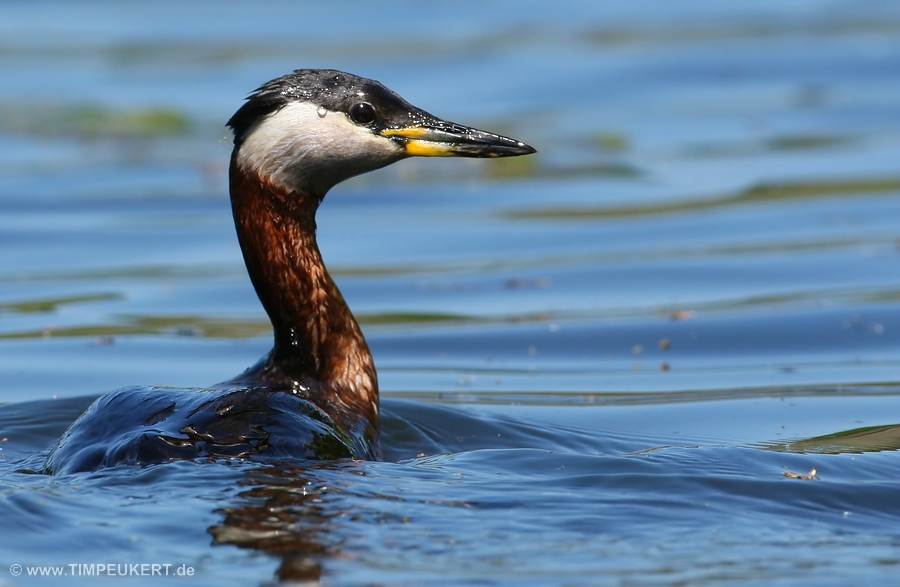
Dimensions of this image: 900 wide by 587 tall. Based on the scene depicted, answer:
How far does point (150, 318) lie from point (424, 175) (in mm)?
6015

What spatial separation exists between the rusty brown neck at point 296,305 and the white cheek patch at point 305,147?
7 centimetres

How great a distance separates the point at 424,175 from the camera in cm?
1567

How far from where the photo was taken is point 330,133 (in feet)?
22.0

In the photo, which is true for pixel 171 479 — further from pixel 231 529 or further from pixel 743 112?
pixel 743 112

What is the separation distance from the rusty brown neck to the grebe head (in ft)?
0.34

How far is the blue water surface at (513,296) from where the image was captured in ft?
15.9

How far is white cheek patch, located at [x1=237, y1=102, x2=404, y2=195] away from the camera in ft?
21.7

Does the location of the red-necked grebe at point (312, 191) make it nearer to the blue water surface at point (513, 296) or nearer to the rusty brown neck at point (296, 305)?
the rusty brown neck at point (296, 305)

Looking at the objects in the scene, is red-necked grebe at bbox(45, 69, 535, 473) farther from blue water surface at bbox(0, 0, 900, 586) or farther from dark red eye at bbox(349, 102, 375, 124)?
blue water surface at bbox(0, 0, 900, 586)

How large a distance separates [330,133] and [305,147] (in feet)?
0.48

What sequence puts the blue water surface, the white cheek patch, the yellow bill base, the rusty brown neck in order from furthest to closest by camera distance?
the yellow bill base
the rusty brown neck
the white cheek patch
the blue water surface

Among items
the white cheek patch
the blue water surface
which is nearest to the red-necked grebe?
the white cheek patch

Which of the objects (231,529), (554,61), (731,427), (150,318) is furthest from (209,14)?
(231,529)

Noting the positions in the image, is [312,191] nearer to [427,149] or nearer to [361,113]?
[361,113]
